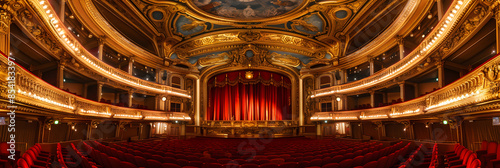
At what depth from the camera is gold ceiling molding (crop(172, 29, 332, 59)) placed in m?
19.4

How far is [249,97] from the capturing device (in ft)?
78.1

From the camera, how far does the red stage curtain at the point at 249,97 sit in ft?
77.0

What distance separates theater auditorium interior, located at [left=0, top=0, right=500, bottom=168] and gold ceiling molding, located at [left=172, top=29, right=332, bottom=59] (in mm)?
120

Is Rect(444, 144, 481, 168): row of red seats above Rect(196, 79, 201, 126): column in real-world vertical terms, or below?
below

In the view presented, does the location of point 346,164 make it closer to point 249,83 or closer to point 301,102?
point 301,102

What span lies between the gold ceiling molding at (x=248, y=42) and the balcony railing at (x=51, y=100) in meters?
6.62

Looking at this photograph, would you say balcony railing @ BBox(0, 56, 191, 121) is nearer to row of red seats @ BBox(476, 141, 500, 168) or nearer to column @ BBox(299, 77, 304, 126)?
row of red seats @ BBox(476, 141, 500, 168)

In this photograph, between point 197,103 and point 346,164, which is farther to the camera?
point 197,103

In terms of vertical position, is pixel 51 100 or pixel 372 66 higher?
pixel 372 66

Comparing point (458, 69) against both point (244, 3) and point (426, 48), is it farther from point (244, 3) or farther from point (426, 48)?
point (244, 3)

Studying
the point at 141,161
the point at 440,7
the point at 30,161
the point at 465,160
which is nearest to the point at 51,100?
the point at 30,161

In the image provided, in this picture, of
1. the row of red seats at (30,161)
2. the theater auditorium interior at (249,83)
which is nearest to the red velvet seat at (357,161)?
the theater auditorium interior at (249,83)

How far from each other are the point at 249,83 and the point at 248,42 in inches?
170

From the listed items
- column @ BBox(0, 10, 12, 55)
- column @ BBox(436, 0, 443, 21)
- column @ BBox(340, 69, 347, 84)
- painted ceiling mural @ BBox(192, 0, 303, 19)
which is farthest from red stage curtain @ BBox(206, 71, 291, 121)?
column @ BBox(0, 10, 12, 55)
